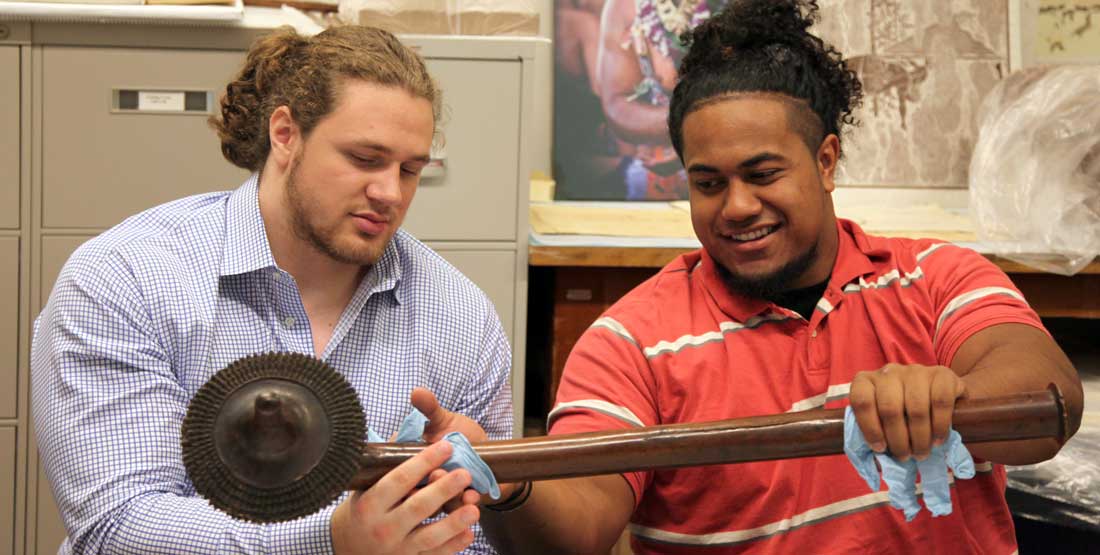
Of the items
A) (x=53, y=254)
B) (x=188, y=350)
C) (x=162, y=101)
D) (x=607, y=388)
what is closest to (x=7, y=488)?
(x=53, y=254)

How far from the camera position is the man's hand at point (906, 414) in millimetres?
1073

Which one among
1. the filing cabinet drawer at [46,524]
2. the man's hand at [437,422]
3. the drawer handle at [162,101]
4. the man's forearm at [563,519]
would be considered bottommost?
the filing cabinet drawer at [46,524]

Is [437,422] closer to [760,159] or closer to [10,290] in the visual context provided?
[760,159]

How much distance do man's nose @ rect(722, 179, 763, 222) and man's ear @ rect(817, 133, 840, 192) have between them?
0.46 feet

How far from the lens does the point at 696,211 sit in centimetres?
150

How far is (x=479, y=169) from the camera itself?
2506 millimetres

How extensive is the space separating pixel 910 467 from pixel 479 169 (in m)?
1.54

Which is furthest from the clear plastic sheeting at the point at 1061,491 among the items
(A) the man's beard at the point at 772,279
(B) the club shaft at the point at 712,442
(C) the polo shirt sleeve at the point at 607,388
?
(B) the club shaft at the point at 712,442

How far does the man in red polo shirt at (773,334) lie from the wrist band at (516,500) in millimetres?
78

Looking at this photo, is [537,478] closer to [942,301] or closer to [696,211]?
[696,211]

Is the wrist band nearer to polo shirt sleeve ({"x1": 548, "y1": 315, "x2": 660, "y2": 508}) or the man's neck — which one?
polo shirt sleeve ({"x1": 548, "y1": 315, "x2": 660, "y2": 508})

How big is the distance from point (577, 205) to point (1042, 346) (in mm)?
1634

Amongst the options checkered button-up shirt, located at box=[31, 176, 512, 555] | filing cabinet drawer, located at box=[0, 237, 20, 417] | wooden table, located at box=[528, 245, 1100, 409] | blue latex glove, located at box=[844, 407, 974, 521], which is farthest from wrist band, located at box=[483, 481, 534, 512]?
filing cabinet drawer, located at box=[0, 237, 20, 417]

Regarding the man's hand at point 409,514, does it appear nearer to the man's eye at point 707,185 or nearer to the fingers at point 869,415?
the fingers at point 869,415
